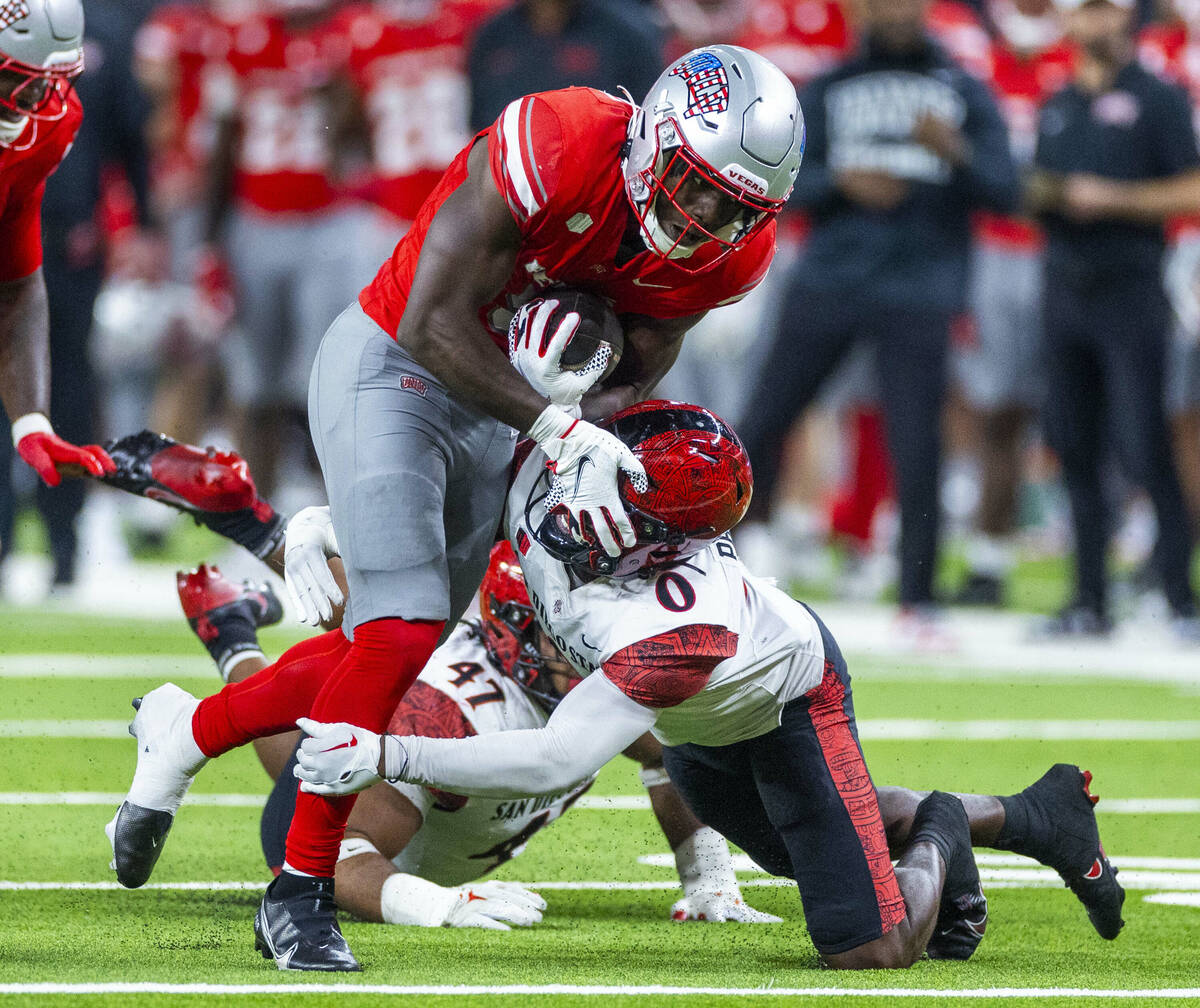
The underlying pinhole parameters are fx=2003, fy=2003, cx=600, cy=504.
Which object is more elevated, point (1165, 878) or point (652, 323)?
point (652, 323)

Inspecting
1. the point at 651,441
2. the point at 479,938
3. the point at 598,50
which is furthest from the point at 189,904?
the point at 598,50

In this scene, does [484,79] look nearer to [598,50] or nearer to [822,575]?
[598,50]

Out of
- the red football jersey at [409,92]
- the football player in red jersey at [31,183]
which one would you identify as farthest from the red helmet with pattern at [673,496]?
the red football jersey at [409,92]

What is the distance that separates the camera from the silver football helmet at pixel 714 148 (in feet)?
11.7

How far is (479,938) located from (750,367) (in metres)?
7.64

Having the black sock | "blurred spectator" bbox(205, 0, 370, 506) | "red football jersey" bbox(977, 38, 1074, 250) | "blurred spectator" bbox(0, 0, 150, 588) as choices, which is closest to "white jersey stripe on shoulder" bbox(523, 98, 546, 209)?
the black sock

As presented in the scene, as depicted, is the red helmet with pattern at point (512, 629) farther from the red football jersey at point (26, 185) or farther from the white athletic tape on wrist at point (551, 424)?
the red football jersey at point (26, 185)

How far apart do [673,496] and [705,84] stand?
775 mm

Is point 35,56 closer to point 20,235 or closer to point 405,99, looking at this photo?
point 20,235

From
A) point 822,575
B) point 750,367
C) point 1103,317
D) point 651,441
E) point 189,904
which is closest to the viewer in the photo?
point 651,441

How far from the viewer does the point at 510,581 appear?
4.06 meters

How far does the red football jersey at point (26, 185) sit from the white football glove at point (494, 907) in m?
1.75

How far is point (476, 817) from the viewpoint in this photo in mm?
3938

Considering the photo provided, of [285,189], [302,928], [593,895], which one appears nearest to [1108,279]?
[285,189]
